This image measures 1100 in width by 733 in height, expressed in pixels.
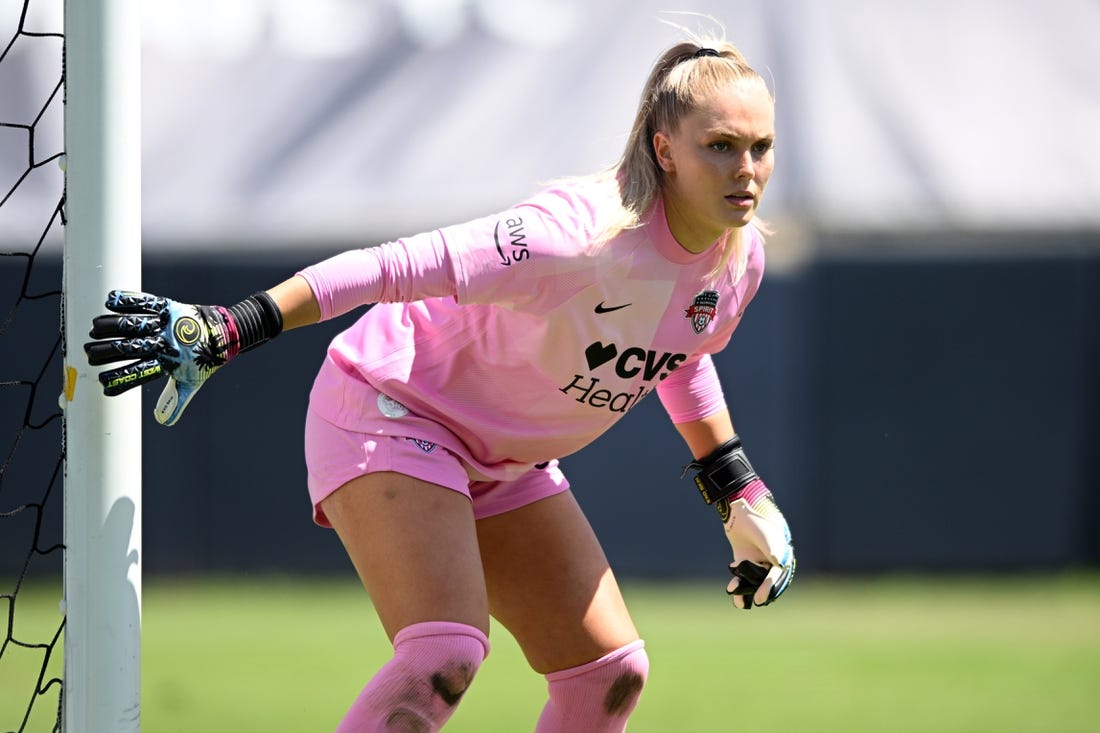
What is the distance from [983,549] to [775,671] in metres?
2.74

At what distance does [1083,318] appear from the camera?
8719mm

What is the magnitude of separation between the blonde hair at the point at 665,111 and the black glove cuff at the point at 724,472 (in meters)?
0.60

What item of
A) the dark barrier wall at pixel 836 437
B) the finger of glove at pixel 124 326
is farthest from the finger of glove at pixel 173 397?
the dark barrier wall at pixel 836 437

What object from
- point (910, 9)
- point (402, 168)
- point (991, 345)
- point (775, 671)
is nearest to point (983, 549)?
point (991, 345)

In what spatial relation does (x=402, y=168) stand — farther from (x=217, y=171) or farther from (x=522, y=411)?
(x=522, y=411)

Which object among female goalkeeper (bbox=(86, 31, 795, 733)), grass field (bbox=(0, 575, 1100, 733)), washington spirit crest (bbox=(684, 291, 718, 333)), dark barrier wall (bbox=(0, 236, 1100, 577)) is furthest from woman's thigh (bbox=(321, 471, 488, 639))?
dark barrier wall (bbox=(0, 236, 1100, 577))

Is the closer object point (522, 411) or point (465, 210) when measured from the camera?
point (522, 411)

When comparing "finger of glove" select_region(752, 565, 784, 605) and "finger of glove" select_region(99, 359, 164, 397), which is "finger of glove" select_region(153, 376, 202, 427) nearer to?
"finger of glove" select_region(99, 359, 164, 397)

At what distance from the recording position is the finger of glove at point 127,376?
2635mm

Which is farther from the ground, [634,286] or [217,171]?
[217,171]

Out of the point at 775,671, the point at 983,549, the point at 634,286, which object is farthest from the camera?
the point at 983,549

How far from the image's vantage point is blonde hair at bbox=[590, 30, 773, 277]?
323cm

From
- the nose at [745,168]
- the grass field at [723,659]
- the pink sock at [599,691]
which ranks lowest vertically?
the grass field at [723,659]

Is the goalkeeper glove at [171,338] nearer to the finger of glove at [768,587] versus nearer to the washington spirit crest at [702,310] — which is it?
the washington spirit crest at [702,310]
